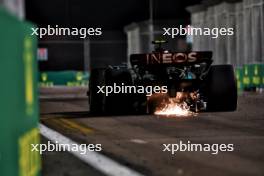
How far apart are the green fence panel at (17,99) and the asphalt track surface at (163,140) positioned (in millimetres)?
3301

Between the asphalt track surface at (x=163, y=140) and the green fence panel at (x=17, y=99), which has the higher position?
the green fence panel at (x=17, y=99)

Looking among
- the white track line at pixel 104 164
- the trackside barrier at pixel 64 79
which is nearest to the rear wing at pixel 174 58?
the white track line at pixel 104 164

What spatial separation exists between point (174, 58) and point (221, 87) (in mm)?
1215

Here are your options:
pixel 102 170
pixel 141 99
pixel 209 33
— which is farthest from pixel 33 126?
pixel 209 33

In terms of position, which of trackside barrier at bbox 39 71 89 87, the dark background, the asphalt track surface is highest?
the dark background

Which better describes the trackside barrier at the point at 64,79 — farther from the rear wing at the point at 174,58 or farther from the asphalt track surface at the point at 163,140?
the rear wing at the point at 174,58

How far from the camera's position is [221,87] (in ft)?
58.7

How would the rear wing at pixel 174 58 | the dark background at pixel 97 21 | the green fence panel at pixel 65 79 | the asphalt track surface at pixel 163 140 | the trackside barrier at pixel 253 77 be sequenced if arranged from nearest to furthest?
the asphalt track surface at pixel 163 140 → the rear wing at pixel 174 58 → the trackside barrier at pixel 253 77 → the green fence panel at pixel 65 79 → the dark background at pixel 97 21

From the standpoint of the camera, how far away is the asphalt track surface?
8.16 m

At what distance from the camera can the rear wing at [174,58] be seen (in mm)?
17547

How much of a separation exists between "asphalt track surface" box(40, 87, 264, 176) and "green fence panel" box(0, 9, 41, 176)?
10.8 feet

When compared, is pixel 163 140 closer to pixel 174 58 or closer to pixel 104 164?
pixel 104 164

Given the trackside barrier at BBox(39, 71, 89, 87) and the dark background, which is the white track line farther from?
A: the dark background

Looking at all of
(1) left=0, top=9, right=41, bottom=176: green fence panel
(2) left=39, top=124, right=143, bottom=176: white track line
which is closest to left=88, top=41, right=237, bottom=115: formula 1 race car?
(2) left=39, top=124, right=143, bottom=176: white track line
